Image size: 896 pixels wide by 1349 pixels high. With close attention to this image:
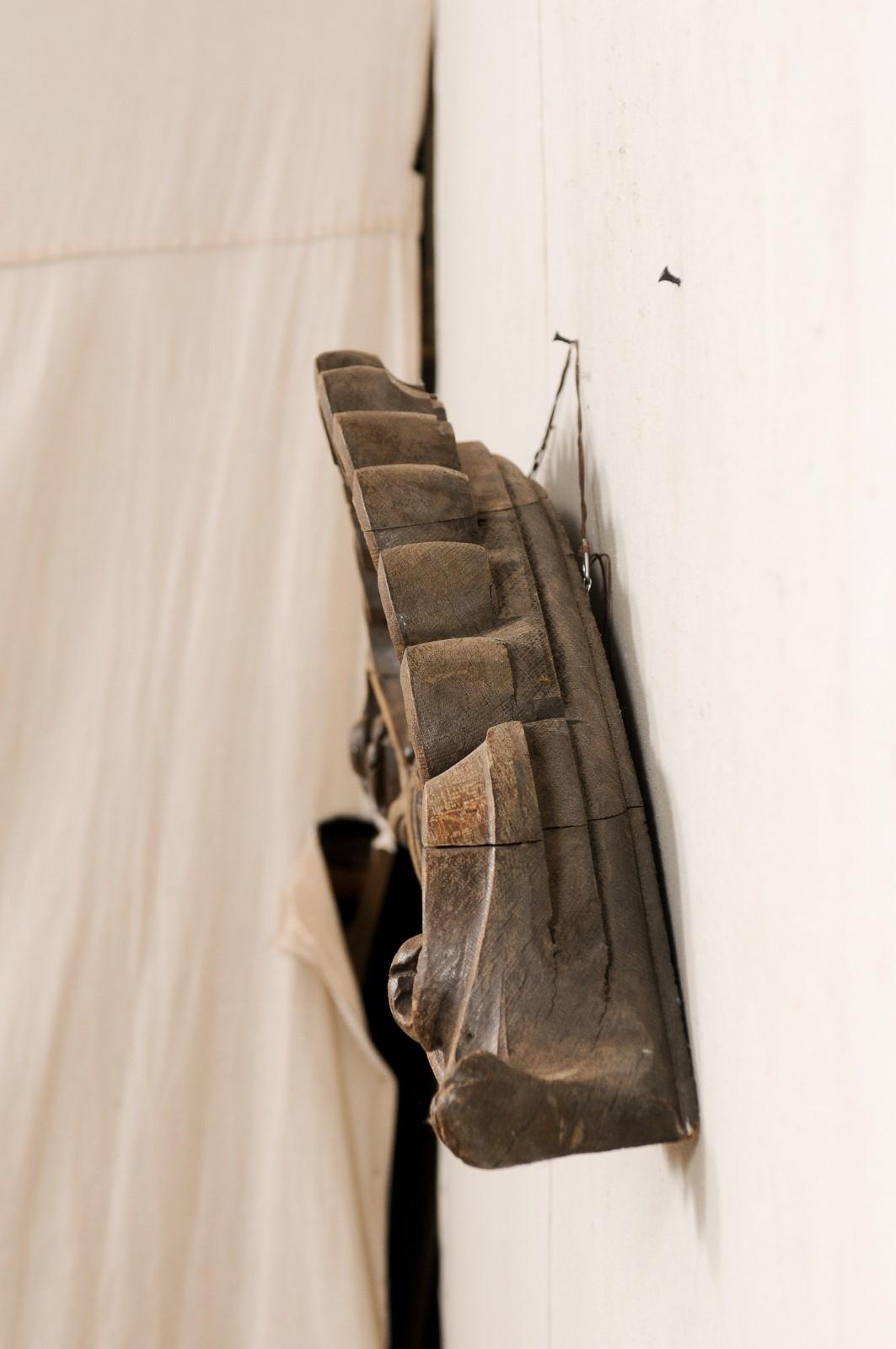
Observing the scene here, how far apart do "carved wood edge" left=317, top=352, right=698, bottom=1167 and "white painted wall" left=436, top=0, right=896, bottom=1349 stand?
0.6 inches

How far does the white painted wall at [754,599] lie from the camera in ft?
0.54

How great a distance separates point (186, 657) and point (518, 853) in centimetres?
92

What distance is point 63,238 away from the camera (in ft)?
3.93

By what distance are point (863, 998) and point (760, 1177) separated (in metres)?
0.07

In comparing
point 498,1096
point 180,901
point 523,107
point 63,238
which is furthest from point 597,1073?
point 63,238

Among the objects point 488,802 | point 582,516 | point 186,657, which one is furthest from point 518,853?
point 186,657

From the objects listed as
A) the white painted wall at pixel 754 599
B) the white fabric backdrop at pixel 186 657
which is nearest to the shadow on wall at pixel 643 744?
the white painted wall at pixel 754 599

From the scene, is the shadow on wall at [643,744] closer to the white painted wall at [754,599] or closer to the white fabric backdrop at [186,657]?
the white painted wall at [754,599]

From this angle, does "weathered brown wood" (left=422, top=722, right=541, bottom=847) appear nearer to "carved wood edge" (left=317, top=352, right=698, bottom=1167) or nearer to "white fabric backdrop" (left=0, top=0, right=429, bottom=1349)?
"carved wood edge" (left=317, top=352, right=698, bottom=1167)

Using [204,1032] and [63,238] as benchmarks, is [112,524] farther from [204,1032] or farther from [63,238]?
[204,1032]

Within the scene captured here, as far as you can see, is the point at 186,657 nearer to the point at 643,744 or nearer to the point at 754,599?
the point at 643,744


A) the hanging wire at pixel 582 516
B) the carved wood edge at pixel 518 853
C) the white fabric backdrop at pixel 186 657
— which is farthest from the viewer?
the white fabric backdrop at pixel 186 657

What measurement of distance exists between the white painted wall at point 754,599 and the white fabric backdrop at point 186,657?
767 millimetres

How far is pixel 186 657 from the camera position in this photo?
3.84ft
